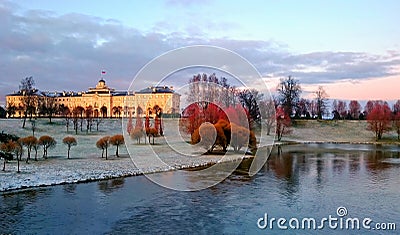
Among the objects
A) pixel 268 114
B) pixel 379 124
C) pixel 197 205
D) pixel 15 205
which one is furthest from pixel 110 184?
pixel 379 124

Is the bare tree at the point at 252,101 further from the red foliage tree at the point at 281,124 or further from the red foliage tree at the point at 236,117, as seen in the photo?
the red foliage tree at the point at 236,117

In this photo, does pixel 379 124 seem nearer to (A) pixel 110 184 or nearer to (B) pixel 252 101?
(B) pixel 252 101

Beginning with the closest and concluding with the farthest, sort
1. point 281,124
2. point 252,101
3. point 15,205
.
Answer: point 15,205, point 281,124, point 252,101

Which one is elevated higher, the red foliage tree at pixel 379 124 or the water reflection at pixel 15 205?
the red foliage tree at pixel 379 124

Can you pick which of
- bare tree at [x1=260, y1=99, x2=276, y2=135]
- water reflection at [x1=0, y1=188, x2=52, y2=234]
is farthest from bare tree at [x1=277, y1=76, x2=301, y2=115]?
water reflection at [x1=0, y1=188, x2=52, y2=234]

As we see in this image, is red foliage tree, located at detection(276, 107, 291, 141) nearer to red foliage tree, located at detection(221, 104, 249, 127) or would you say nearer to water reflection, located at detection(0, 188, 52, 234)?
red foliage tree, located at detection(221, 104, 249, 127)

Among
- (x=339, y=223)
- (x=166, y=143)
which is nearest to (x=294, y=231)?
(x=339, y=223)

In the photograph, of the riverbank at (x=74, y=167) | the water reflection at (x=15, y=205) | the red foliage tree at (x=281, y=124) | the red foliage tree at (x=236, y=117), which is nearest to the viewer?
the water reflection at (x=15, y=205)

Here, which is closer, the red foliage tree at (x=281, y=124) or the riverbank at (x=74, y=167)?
the riverbank at (x=74, y=167)

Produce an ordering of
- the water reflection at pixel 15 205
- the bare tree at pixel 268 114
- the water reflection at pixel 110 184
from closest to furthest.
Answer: the water reflection at pixel 15 205
the water reflection at pixel 110 184
the bare tree at pixel 268 114

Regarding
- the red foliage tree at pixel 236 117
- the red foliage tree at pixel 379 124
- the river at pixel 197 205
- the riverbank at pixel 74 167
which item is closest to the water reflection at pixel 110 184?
the river at pixel 197 205

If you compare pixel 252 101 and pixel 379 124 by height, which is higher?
pixel 252 101

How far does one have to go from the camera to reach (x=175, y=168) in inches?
1117

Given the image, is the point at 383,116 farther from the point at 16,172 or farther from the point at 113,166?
the point at 16,172
